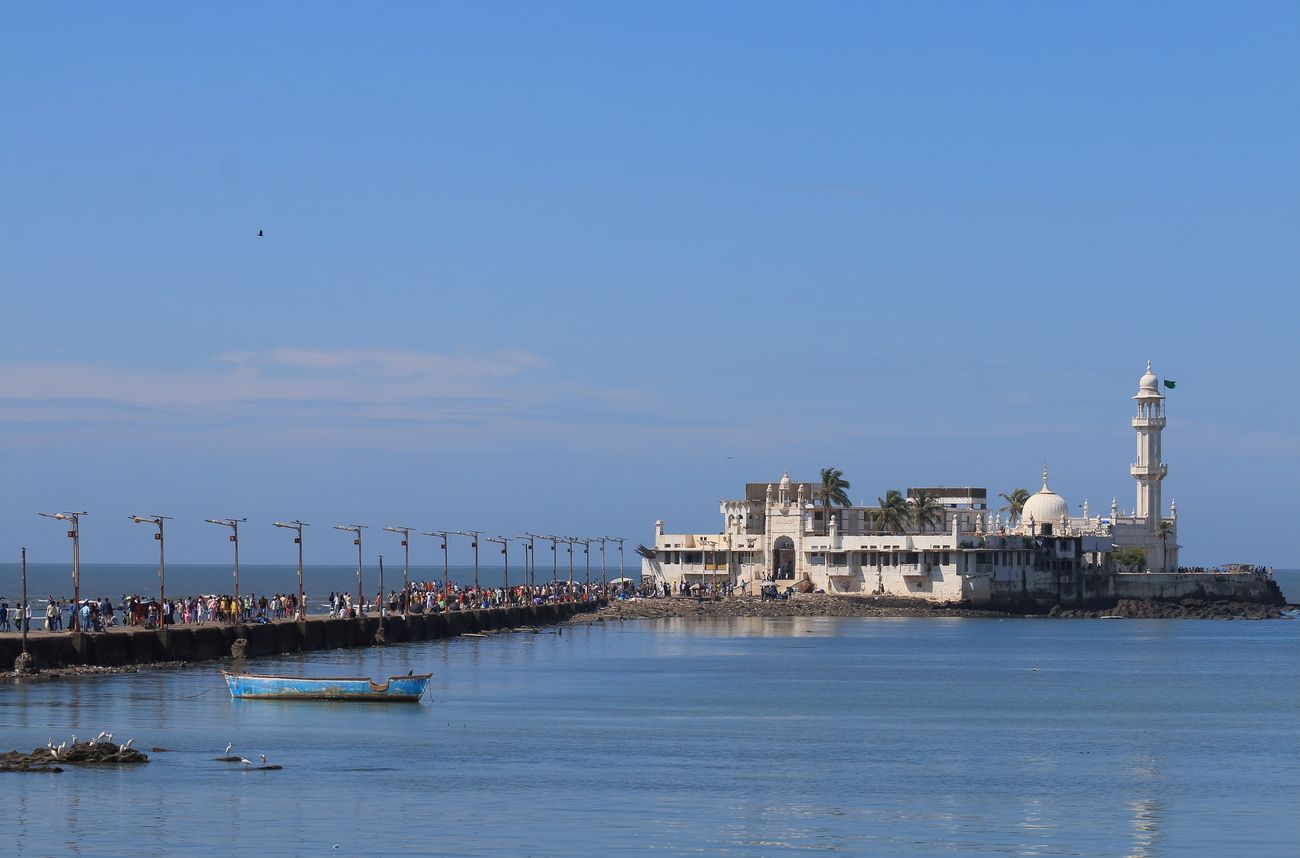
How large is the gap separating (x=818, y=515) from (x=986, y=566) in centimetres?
1298

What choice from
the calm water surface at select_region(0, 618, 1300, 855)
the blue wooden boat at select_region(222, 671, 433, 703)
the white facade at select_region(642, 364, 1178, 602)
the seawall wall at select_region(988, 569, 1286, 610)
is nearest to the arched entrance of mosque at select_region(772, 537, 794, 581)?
the white facade at select_region(642, 364, 1178, 602)

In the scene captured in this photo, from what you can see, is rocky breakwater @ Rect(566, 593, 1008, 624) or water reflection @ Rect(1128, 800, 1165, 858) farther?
rocky breakwater @ Rect(566, 593, 1008, 624)

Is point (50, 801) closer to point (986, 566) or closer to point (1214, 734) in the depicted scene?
point (1214, 734)

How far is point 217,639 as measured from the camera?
69875mm

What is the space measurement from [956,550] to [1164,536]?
899 inches

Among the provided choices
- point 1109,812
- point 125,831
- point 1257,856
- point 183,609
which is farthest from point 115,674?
point 1257,856

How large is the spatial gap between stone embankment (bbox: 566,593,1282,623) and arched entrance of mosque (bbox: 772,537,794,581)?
13.1 feet

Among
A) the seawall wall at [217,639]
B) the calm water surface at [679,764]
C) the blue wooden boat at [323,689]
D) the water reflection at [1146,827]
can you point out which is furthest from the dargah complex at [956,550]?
the water reflection at [1146,827]

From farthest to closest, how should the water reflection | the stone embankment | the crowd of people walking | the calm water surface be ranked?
the stone embankment
the crowd of people walking
the calm water surface
the water reflection

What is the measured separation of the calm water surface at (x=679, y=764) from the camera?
31719 millimetres

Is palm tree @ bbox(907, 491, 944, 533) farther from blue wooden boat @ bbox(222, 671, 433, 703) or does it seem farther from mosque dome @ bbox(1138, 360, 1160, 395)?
blue wooden boat @ bbox(222, 671, 433, 703)

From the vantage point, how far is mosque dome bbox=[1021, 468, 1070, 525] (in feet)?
484

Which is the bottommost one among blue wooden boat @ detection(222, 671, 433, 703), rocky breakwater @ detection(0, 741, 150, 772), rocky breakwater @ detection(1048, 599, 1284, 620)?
rocky breakwater @ detection(1048, 599, 1284, 620)

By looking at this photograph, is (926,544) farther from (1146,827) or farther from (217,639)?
(1146,827)
